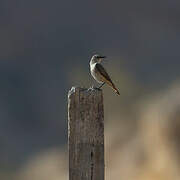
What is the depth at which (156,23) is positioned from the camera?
41.9 m

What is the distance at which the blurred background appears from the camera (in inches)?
882

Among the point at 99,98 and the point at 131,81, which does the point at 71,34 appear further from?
the point at 99,98

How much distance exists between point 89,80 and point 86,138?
26.8 meters

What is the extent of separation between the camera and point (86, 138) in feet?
23.6

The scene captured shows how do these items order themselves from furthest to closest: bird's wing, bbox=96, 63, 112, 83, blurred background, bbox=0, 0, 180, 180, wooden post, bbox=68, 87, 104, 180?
blurred background, bbox=0, 0, 180, 180 < bird's wing, bbox=96, 63, 112, 83 < wooden post, bbox=68, 87, 104, 180

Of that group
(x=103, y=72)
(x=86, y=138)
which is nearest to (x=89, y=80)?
(x=103, y=72)

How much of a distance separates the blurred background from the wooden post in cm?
1262

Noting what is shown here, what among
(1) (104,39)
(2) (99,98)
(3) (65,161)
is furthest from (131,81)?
(2) (99,98)

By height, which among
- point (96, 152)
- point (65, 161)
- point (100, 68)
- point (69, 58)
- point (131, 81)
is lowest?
point (96, 152)

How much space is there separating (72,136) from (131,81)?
27.7m

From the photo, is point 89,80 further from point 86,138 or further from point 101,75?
point 86,138

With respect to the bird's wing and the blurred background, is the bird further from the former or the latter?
the blurred background

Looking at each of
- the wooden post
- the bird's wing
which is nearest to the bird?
the bird's wing

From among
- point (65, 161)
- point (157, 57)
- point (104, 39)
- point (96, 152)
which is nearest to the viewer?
point (96, 152)
